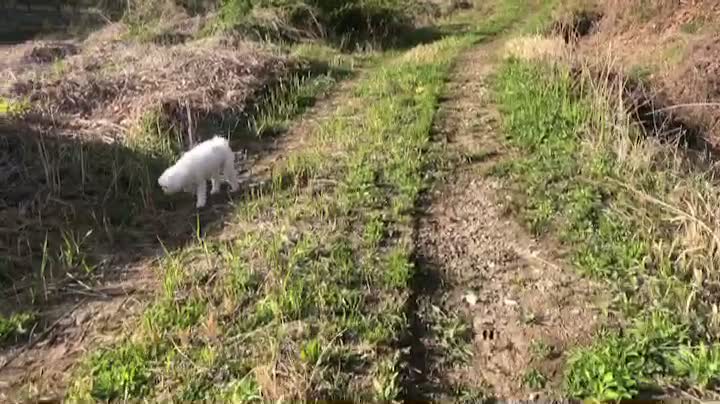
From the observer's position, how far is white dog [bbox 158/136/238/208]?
469 centimetres

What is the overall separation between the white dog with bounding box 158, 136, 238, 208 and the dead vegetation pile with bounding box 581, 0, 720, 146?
14.3 ft

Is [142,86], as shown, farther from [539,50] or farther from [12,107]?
[539,50]

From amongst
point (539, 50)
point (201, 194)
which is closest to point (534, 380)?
point (201, 194)

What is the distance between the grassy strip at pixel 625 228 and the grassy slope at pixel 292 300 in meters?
0.96

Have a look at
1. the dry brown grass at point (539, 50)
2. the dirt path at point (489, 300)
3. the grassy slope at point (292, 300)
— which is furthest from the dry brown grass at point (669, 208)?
the dry brown grass at point (539, 50)

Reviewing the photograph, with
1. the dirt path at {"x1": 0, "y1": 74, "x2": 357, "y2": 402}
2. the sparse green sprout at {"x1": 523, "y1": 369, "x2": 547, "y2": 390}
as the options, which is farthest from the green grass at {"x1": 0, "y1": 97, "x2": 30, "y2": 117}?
the sparse green sprout at {"x1": 523, "y1": 369, "x2": 547, "y2": 390}

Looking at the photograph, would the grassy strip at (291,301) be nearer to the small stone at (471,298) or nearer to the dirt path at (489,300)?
the dirt path at (489,300)

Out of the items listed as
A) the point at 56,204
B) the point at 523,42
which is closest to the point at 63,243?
the point at 56,204

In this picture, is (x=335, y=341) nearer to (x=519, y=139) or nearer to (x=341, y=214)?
(x=341, y=214)

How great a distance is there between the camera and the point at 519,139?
5.74 metres

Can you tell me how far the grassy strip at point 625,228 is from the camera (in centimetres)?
278

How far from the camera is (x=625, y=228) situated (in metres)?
3.93

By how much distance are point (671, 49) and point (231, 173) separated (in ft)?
31.0

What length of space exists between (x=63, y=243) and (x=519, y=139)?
4009 millimetres
